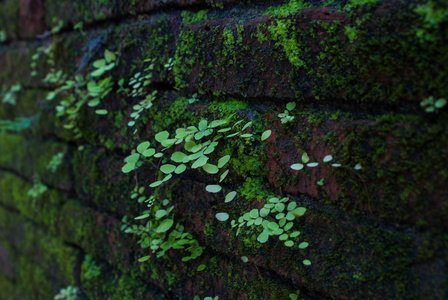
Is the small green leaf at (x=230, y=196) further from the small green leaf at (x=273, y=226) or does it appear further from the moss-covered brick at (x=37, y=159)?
the moss-covered brick at (x=37, y=159)

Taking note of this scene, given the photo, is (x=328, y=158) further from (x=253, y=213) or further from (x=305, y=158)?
(x=253, y=213)

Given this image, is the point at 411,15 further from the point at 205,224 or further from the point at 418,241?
the point at 205,224

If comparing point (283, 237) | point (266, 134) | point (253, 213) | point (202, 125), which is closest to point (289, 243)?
point (283, 237)

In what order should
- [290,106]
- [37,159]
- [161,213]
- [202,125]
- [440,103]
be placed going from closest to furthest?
[440,103] → [290,106] → [202,125] → [161,213] → [37,159]

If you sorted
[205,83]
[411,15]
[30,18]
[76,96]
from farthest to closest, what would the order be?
[30,18] → [76,96] → [205,83] → [411,15]

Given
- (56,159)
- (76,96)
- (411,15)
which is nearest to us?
(411,15)

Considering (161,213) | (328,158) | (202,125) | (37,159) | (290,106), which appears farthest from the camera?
(37,159)

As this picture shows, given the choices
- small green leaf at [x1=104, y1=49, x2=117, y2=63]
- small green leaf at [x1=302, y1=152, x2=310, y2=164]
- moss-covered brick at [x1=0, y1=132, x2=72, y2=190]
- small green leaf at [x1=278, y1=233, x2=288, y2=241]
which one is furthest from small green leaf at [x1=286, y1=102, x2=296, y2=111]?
moss-covered brick at [x1=0, y1=132, x2=72, y2=190]

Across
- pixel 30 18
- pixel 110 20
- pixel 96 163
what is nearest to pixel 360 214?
pixel 96 163

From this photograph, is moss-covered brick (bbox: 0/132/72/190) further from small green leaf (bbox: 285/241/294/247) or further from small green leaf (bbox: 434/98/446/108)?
small green leaf (bbox: 434/98/446/108)
